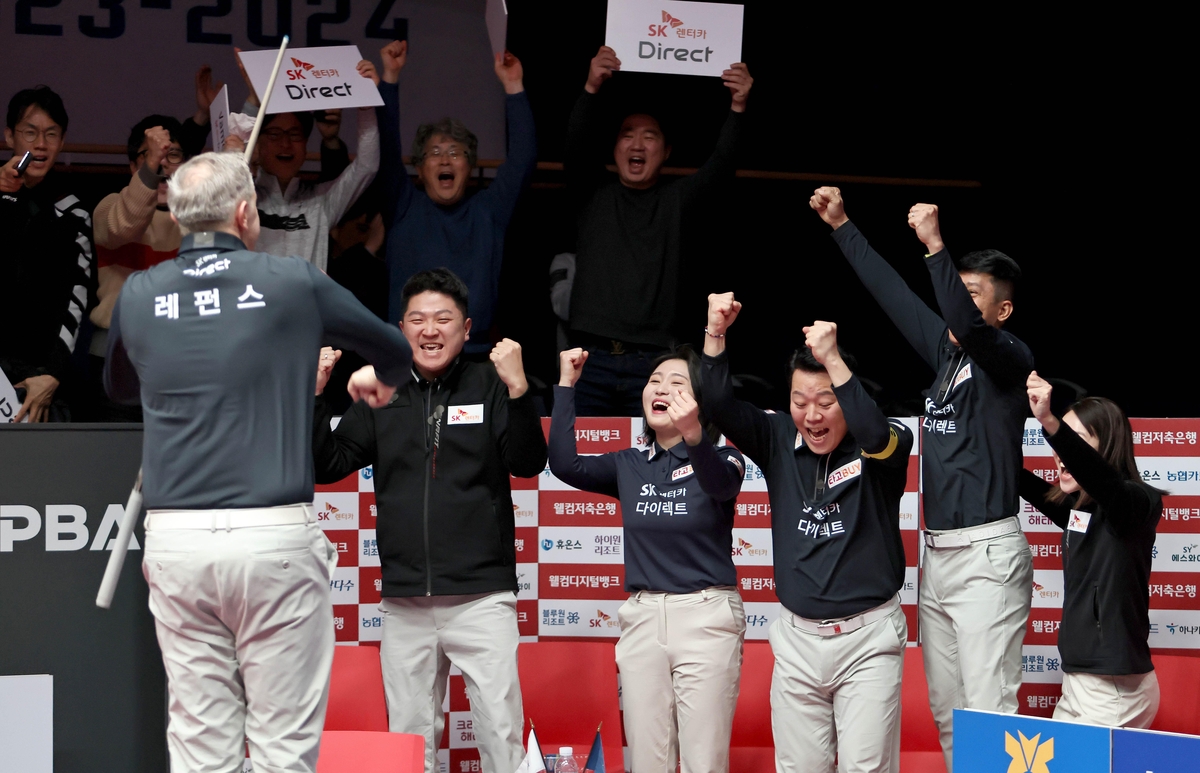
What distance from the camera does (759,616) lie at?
4637mm

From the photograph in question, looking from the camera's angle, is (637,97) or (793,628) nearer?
(793,628)

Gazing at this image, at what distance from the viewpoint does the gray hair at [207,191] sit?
267cm

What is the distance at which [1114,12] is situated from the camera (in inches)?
238

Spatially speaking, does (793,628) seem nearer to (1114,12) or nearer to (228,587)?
(228,587)

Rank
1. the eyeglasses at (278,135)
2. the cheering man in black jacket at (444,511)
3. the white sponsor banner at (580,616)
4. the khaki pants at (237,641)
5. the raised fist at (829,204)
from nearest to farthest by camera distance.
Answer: the khaki pants at (237,641) < the cheering man in black jacket at (444,511) < the raised fist at (829,204) < the white sponsor banner at (580,616) < the eyeglasses at (278,135)

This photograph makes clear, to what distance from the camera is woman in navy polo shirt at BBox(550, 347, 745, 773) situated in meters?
3.70

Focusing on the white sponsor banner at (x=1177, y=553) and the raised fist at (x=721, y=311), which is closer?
the raised fist at (x=721, y=311)

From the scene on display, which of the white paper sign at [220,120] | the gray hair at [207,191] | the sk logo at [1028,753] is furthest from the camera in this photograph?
the white paper sign at [220,120]

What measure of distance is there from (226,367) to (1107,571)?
9.40 ft

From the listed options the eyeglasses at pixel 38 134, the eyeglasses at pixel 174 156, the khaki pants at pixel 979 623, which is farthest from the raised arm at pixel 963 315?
the eyeglasses at pixel 38 134

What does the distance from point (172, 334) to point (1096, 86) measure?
512 centimetres

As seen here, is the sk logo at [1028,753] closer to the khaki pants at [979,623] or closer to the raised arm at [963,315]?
the khaki pants at [979,623]

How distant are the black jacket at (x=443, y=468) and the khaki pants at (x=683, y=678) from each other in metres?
0.47

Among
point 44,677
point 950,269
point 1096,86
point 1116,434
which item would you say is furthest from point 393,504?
point 1096,86
